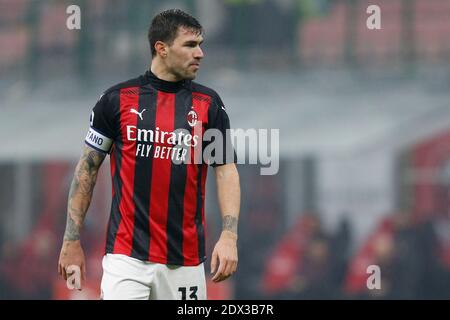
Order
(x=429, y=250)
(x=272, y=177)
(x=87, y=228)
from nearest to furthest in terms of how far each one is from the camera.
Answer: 1. (x=429, y=250)
2. (x=87, y=228)
3. (x=272, y=177)

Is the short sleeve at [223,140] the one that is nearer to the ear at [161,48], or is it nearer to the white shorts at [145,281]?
the ear at [161,48]

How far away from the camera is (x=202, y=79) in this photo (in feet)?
59.2

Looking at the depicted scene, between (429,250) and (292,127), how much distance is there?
2779mm

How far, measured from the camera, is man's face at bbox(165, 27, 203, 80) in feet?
19.6

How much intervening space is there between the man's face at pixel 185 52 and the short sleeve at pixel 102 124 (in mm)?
366

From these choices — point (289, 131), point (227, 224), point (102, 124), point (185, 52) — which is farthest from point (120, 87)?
point (289, 131)

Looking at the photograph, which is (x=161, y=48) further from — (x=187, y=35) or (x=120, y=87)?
(x=120, y=87)

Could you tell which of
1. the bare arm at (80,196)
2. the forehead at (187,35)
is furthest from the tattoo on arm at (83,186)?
the forehead at (187,35)

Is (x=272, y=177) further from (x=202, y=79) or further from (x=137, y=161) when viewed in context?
(x=137, y=161)

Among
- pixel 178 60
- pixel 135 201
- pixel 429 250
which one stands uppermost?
pixel 178 60

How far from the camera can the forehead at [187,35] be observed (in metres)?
5.98

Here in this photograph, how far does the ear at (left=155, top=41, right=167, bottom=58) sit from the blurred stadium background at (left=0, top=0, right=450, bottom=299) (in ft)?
22.9
